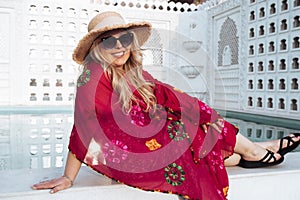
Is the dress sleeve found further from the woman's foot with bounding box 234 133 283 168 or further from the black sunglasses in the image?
the woman's foot with bounding box 234 133 283 168

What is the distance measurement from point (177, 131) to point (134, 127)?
93 mm

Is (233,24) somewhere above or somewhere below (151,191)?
above

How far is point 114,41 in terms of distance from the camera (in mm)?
702

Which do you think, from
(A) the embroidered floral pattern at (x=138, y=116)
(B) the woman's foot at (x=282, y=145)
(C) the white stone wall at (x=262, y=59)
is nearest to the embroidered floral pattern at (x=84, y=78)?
(A) the embroidered floral pattern at (x=138, y=116)

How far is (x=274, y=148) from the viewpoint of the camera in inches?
36.1

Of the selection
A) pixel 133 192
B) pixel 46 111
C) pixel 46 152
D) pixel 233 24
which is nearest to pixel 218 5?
pixel 233 24

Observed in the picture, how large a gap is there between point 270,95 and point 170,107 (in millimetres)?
3050

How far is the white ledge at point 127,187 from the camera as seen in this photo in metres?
0.67

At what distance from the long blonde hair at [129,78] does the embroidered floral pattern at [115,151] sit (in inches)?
2.9

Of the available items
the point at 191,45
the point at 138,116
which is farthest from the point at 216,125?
the point at 191,45

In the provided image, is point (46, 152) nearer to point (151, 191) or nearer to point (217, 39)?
point (151, 191)

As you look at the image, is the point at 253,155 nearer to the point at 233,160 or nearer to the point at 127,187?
the point at 233,160

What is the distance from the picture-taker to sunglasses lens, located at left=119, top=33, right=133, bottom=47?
0.71 meters

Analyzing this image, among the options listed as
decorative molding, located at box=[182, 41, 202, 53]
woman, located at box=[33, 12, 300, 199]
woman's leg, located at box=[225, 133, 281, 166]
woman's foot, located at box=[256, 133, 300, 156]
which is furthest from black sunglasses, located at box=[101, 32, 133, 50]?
decorative molding, located at box=[182, 41, 202, 53]
